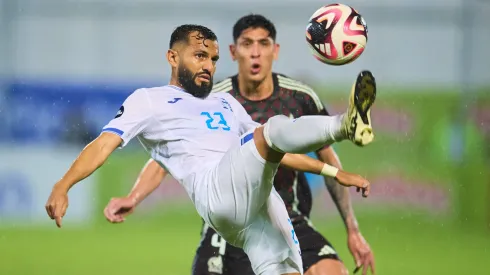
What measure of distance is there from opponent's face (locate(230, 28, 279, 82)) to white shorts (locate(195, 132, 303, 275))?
144cm

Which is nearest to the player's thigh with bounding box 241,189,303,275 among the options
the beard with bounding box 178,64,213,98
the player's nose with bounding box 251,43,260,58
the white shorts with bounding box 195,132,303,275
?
the white shorts with bounding box 195,132,303,275

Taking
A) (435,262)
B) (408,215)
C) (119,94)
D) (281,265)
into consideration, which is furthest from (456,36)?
(281,265)

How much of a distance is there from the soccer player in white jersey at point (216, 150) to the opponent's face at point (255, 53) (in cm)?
71

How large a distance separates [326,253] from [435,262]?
5493 mm

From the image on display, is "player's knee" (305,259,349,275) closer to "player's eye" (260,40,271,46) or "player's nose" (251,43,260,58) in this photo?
"player's nose" (251,43,260,58)

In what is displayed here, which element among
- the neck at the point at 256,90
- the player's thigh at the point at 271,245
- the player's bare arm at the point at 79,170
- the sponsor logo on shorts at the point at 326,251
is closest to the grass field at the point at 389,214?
the neck at the point at 256,90

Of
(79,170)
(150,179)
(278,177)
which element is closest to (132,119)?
(79,170)

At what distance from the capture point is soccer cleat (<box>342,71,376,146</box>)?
16.0ft

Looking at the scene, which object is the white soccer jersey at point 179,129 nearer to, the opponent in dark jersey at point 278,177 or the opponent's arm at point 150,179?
the opponent's arm at point 150,179

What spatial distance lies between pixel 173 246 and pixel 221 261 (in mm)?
6209

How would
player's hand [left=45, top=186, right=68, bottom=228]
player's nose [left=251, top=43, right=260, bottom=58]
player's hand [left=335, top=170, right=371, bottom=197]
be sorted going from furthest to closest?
player's nose [left=251, top=43, right=260, bottom=58]
player's hand [left=335, top=170, right=371, bottom=197]
player's hand [left=45, top=186, right=68, bottom=228]

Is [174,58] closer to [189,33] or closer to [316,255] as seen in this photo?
[189,33]

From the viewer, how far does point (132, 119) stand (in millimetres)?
5918

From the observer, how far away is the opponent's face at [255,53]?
7.35 meters
